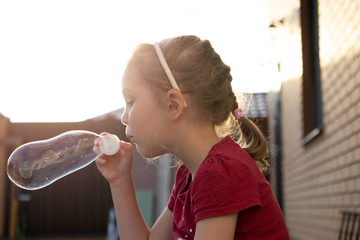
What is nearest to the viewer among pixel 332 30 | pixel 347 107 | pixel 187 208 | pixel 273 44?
pixel 187 208

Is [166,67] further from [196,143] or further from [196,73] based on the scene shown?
[196,143]

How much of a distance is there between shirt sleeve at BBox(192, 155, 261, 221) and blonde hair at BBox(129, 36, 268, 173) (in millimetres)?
313

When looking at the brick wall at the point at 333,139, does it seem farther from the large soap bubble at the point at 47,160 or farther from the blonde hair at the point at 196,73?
the large soap bubble at the point at 47,160

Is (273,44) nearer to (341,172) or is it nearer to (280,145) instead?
(280,145)

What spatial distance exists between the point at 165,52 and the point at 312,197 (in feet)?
12.2

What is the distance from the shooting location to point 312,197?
17.0 feet

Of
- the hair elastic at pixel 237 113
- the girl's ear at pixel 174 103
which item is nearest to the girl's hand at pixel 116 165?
the girl's ear at pixel 174 103

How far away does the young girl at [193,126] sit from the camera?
5.44 feet

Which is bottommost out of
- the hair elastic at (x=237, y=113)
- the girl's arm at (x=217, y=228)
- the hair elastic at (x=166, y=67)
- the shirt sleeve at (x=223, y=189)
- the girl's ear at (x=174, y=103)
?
the girl's arm at (x=217, y=228)

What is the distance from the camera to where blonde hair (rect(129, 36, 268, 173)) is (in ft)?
6.15

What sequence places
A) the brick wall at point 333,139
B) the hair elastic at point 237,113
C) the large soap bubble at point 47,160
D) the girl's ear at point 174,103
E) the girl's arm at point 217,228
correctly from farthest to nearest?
the brick wall at point 333,139, the large soap bubble at point 47,160, the hair elastic at point 237,113, the girl's ear at point 174,103, the girl's arm at point 217,228

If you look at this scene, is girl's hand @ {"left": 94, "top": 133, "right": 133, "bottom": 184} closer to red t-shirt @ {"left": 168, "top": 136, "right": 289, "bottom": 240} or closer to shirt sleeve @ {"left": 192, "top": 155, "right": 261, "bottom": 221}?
red t-shirt @ {"left": 168, "top": 136, "right": 289, "bottom": 240}

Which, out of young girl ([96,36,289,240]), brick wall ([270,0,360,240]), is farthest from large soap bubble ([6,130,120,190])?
brick wall ([270,0,360,240])

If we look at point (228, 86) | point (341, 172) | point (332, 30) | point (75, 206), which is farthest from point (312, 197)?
point (75, 206)
